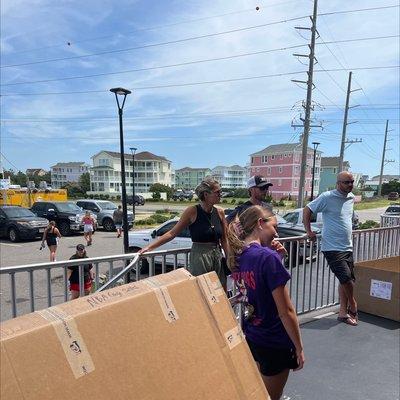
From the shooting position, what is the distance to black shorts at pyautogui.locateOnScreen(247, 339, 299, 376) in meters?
2.07

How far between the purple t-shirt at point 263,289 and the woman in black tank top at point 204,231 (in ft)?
3.69

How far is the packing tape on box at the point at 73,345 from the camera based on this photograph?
1024mm

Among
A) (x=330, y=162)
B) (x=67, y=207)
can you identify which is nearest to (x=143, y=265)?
A: (x=67, y=207)

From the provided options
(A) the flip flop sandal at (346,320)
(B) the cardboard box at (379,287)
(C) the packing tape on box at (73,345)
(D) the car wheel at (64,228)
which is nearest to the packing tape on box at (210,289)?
(C) the packing tape on box at (73,345)

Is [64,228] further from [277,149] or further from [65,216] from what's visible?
[277,149]

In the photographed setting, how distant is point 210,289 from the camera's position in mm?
1425

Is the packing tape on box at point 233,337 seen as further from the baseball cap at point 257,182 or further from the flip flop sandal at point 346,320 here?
the flip flop sandal at point 346,320

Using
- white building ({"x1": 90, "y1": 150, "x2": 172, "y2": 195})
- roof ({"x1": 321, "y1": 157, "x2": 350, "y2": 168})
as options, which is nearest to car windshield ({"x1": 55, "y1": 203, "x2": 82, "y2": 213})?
white building ({"x1": 90, "y1": 150, "x2": 172, "y2": 195})

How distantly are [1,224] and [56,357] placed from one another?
65.5 ft

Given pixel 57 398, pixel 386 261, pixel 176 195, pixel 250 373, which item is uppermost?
pixel 57 398

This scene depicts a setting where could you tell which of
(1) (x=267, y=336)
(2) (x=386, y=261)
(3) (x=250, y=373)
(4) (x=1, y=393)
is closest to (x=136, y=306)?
(4) (x=1, y=393)

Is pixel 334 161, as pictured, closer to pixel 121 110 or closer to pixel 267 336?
pixel 121 110

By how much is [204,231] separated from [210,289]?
182 cm

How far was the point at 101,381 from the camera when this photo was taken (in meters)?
1.05
